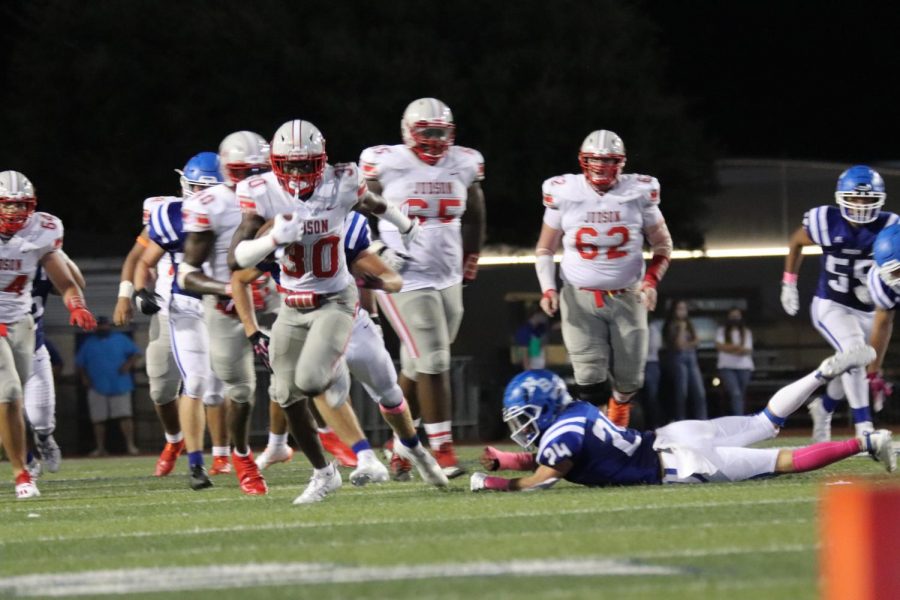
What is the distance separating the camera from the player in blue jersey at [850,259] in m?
10.4

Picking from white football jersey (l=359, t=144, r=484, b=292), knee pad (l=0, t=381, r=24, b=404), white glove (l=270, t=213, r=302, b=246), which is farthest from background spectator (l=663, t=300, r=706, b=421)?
white glove (l=270, t=213, r=302, b=246)

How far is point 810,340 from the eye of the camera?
2091cm

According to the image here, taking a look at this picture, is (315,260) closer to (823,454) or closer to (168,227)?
(168,227)

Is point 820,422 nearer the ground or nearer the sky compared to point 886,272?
nearer the ground

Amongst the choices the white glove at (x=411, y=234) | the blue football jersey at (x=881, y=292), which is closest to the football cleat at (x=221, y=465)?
the white glove at (x=411, y=234)

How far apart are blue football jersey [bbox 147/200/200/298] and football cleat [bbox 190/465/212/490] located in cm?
90

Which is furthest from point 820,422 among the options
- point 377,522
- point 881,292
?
point 377,522

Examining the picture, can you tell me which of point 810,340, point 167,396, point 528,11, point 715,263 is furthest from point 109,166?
point 167,396

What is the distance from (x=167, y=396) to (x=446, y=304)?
243 centimetres

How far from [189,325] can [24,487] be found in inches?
51.9

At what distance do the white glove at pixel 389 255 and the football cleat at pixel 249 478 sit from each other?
1179 mm

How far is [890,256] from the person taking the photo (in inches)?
344

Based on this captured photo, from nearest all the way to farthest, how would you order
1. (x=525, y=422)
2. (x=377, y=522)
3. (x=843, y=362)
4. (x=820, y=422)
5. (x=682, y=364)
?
1. (x=377, y=522)
2. (x=525, y=422)
3. (x=843, y=362)
4. (x=820, y=422)
5. (x=682, y=364)

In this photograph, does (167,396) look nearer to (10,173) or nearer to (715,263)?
(10,173)
